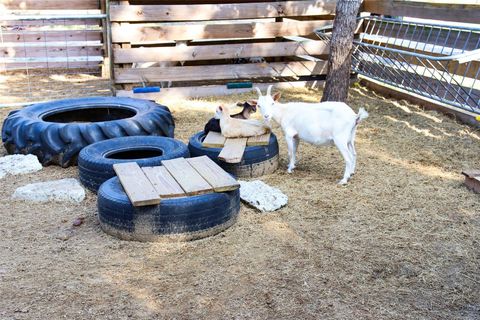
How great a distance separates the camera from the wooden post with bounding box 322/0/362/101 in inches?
282

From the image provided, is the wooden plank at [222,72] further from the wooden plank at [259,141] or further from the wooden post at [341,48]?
the wooden plank at [259,141]

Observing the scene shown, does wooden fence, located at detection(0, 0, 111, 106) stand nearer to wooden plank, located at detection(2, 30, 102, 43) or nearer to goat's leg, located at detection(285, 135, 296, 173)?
wooden plank, located at detection(2, 30, 102, 43)

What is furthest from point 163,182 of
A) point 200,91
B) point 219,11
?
point 219,11

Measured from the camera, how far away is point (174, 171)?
451 cm

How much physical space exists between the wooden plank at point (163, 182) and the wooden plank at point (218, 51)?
173 inches

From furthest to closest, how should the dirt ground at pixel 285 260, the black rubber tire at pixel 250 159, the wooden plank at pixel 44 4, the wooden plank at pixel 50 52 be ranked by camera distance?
the wooden plank at pixel 50 52 → the wooden plank at pixel 44 4 → the black rubber tire at pixel 250 159 → the dirt ground at pixel 285 260

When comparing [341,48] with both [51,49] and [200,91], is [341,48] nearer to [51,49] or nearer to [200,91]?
[200,91]

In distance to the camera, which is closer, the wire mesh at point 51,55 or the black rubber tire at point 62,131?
the black rubber tire at point 62,131

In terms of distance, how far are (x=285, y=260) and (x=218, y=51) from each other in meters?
5.81

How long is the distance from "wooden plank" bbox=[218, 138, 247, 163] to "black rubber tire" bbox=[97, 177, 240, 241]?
869 millimetres

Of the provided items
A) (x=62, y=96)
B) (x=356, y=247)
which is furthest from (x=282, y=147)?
(x=62, y=96)

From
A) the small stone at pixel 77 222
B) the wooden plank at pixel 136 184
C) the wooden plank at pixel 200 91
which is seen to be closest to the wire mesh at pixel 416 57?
the wooden plank at pixel 200 91

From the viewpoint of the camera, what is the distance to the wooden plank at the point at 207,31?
846 cm

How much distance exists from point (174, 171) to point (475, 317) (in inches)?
98.4
